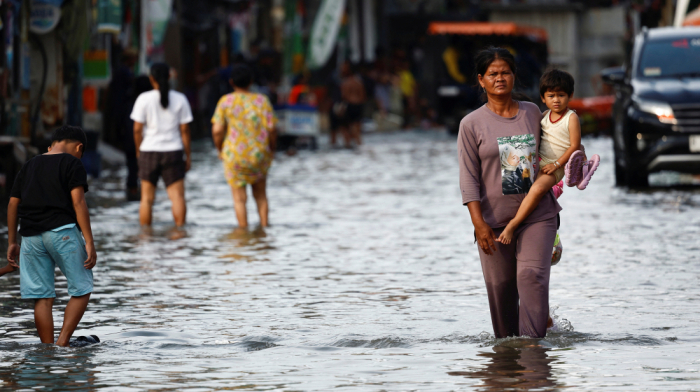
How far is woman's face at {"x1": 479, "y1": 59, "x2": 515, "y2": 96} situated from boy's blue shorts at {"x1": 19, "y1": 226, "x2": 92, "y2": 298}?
2278 mm

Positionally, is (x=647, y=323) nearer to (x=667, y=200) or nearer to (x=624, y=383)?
(x=624, y=383)

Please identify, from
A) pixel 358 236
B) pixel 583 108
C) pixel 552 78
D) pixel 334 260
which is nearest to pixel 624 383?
pixel 552 78

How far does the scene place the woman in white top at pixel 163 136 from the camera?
552 inches

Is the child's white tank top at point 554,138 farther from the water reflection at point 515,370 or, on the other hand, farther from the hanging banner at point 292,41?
the hanging banner at point 292,41

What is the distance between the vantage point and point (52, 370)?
6926 mm

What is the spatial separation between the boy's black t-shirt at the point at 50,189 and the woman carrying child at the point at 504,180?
2.01m

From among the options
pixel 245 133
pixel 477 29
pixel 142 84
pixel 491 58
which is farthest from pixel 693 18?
pixel 491 58

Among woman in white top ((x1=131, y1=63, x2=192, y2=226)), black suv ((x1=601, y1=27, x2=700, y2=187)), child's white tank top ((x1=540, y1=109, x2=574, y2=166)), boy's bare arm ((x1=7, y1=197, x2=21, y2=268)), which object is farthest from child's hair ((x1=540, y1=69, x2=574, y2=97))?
black suv ((x1=601, y1=27, x2=700, y2=187))

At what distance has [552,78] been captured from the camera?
731 cm

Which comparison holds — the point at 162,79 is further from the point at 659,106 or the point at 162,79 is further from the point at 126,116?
the point at 659,106

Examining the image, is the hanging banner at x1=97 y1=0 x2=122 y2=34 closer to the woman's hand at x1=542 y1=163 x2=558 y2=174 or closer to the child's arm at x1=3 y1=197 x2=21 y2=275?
the child's arm at x1=3 y1=197 x2=21 y2=275

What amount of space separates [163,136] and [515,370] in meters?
7.83

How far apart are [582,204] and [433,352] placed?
943 cm

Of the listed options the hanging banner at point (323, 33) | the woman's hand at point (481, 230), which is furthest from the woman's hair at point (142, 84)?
the hanging banner at point (323, 33)
